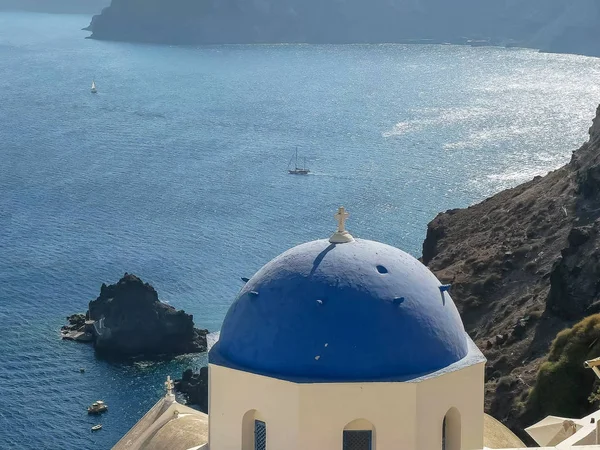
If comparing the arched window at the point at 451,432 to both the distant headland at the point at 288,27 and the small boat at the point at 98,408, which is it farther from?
the distant headland at the point at 288,27

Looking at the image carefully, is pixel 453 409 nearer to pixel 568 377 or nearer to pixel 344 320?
pixel 344 320

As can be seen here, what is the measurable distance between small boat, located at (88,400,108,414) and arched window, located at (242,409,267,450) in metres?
35.6

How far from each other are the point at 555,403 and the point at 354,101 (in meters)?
89.4

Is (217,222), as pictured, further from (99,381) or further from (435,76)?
(435,76)

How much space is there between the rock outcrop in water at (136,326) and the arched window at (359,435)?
42628mm

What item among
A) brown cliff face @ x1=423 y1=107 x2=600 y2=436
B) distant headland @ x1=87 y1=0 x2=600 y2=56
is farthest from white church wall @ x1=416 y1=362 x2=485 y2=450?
distant headland @ x1=87 y1=0 x2=600 y2=56

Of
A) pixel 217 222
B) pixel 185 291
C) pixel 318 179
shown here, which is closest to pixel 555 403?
pixel 185 291

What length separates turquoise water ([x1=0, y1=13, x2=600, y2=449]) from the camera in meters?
55.9

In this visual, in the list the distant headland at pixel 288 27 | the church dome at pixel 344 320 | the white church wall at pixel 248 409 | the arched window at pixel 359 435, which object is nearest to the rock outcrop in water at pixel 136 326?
the white church wall at pixel 248 409

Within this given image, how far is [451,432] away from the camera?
14.7 meters

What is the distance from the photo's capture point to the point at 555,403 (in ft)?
110

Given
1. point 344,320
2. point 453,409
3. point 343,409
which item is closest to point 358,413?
point 343,409

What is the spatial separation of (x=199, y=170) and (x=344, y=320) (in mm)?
75872

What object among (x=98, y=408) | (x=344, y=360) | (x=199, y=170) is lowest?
(x=98, y=408)
